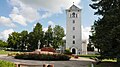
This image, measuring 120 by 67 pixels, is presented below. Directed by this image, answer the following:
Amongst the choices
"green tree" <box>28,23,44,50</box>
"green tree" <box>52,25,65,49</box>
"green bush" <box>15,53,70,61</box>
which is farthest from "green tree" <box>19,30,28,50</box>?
"green bush" <box>15,53,70,61</box>

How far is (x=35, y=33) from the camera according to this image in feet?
267

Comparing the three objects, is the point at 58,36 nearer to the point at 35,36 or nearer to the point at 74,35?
the point at 35,36

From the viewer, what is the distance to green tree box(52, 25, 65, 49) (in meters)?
79.7

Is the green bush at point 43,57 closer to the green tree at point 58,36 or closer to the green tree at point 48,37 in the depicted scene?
the green tree at point 58,36

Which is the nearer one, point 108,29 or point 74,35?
point 108,29

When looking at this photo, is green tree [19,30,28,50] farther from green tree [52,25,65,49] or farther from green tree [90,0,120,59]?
green tree [90,0,120,59]

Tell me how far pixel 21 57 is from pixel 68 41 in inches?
1658

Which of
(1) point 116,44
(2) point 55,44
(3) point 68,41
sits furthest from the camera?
(2) point 55,44

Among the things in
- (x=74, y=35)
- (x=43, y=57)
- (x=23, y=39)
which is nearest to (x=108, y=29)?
(x=43, y=57)

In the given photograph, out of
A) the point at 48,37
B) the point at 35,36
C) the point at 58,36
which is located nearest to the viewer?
the point at 35,36

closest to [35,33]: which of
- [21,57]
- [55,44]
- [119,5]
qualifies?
[55,44]

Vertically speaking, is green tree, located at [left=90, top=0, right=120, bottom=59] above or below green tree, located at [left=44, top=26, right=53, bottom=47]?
below

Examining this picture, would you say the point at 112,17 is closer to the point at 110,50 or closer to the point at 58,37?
the point at 110,50

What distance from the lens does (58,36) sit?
8231 cm
